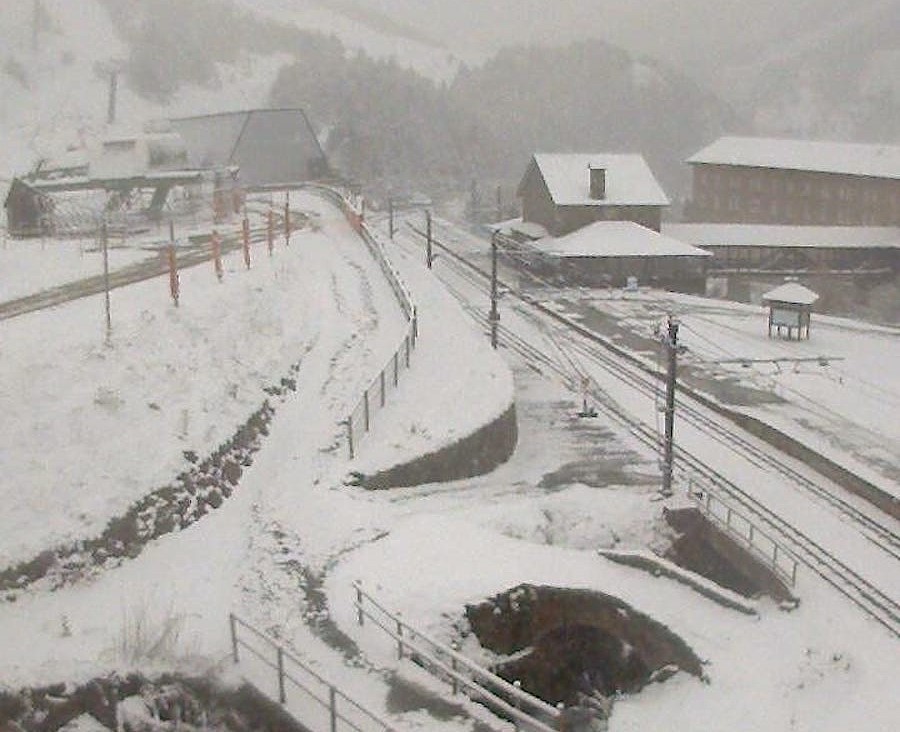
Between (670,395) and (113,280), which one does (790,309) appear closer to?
(670,395)

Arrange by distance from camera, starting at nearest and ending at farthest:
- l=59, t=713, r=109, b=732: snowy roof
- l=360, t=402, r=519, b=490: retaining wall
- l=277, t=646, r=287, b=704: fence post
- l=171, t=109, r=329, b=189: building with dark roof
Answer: l=59, t=713, r=109, b=732: snowy roof, l=277, t=646, r=287, b=704: fence post, l=360, t=402, r=519, b=490: retaining wall, l=171, t=109, r=329, b=189: building with dark roof

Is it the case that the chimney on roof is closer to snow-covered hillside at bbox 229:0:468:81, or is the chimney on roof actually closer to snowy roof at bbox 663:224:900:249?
snowy roof at bbox 663:224:900:249

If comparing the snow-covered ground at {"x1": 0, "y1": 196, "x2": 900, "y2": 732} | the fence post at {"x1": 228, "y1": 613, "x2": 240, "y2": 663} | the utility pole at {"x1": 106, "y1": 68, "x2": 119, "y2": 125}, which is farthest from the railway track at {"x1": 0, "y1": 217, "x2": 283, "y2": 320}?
the utility pole at {"x1": 106, "y1": 68, "x2": 119, "y2": 125}

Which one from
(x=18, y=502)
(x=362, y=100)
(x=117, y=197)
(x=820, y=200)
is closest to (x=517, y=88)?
(x=362, y=100)

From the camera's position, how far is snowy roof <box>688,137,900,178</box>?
244 feet

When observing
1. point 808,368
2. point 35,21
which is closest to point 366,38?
point 35,21

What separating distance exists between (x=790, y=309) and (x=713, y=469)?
19.1 metres

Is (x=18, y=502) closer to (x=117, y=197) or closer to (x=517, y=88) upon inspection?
(x=117, y=197)

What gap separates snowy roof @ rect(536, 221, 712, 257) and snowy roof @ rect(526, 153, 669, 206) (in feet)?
5.10

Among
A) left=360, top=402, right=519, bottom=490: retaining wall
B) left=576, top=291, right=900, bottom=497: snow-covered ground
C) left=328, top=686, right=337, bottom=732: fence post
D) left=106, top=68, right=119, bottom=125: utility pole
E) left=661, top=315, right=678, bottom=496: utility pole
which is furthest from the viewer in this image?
left=106, top=68, right=119, bottom=125: utility pole

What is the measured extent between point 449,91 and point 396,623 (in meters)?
128

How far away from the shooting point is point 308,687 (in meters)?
14.2

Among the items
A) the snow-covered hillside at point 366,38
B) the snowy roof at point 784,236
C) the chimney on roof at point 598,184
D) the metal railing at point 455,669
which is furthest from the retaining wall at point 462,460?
the snow-covered hillside at point 366,38

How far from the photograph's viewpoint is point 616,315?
1810 inches
